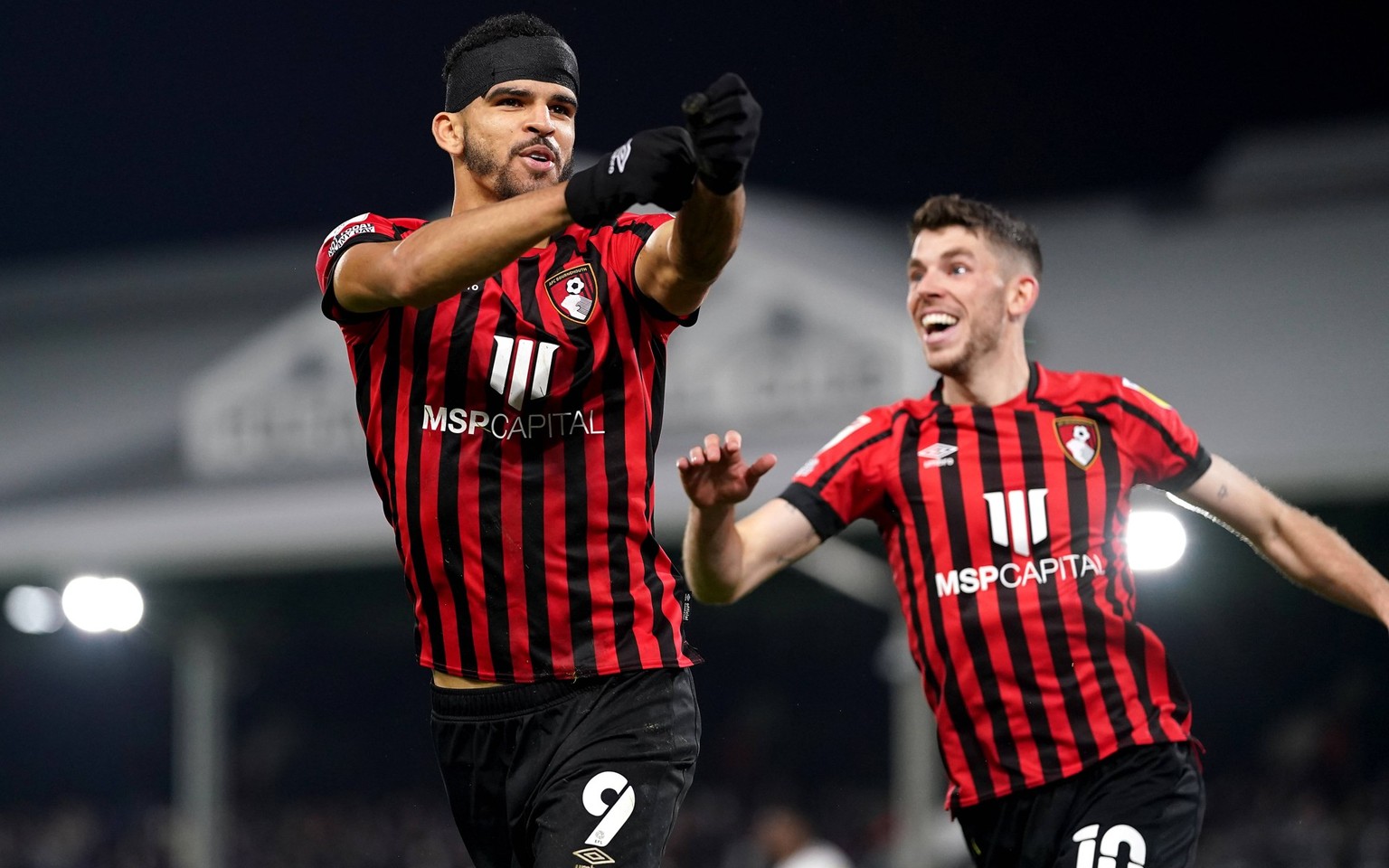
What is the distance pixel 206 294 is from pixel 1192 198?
14294mm

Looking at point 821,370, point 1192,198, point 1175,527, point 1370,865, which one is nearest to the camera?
point 1175,527

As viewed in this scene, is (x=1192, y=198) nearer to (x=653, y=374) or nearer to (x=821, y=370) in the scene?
(x=821, y=370)

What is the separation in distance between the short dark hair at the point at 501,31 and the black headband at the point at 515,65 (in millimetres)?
13

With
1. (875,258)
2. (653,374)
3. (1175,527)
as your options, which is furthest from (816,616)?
(653,374)

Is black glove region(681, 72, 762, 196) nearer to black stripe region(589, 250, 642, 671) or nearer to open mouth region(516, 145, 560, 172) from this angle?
black stripe region(589, 250, 642, 671)

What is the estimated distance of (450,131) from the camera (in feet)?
12.6

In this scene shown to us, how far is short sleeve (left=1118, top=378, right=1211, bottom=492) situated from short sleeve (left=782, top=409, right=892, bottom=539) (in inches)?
26.3

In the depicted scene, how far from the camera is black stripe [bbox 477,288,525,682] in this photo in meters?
3.46

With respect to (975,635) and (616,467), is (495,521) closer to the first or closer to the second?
(616,467)

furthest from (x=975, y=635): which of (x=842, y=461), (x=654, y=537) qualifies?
(x=654, y=537)

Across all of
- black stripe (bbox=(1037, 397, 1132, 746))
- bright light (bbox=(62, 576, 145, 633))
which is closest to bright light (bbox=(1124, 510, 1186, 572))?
black stripe (bbox=(1037, 397, 1132, 746))

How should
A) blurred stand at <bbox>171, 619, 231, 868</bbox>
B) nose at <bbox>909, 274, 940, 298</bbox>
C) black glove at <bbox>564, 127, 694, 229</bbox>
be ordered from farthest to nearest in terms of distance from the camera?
blurred stand at <bbox>171, 619, 231, 868</bbox>, nose at <bbox>909, 274, 940, 298</bbox>, black glove at <bbox>564, 127, 694, 229</bbox>

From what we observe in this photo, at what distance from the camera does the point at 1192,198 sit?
21.1 meters

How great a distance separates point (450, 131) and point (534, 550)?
1.03m
